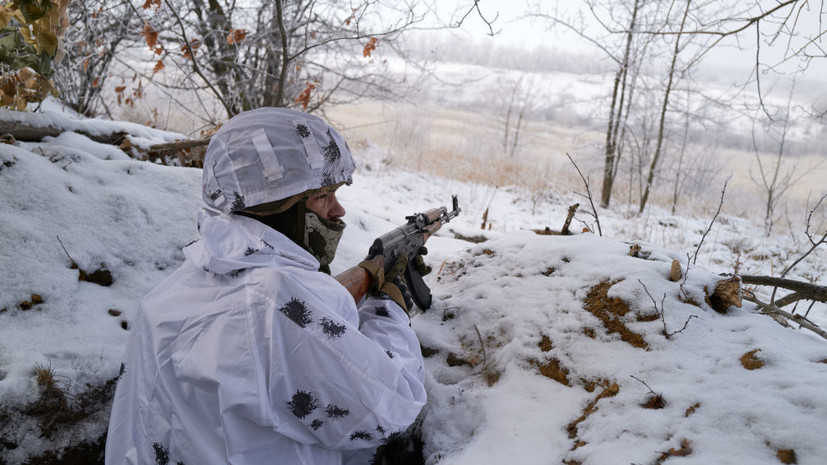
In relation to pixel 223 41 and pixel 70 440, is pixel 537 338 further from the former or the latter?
pixel 223 41

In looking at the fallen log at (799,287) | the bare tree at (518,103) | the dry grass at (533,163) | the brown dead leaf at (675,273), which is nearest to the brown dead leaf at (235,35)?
the dry grass at (533,163)

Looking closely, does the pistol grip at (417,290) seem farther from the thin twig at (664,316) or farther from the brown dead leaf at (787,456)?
the brown dead leaf at (787,456)

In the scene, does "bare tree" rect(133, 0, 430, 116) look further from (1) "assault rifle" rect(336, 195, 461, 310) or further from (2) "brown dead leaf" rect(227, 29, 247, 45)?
(1) "assault rifle" rect(336, 195, 461, 310)

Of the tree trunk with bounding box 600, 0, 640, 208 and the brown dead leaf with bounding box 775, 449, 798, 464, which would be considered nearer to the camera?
the brown dead leaf with bounding box 775, 449, 798, 464

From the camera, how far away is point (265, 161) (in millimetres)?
1358

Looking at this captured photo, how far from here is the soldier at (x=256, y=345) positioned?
120 centimetres

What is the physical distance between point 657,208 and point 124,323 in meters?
11.0

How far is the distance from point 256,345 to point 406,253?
124 cm

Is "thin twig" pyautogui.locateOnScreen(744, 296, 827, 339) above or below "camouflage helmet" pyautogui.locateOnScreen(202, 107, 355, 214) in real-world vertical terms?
below

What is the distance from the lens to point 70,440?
1.60m

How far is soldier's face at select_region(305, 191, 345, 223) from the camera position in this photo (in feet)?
5.05

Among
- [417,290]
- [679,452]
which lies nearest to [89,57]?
[417,290]

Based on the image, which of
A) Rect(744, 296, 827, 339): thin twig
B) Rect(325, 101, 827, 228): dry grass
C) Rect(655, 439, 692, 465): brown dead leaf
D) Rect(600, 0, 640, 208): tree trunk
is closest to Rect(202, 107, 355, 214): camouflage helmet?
Rect(655, 439, 692, 465): brown dead leaf

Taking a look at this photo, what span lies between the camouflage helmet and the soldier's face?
2.3 inches
